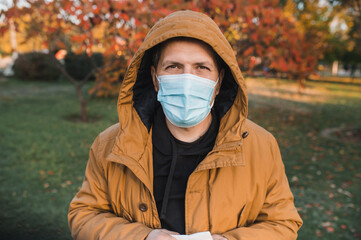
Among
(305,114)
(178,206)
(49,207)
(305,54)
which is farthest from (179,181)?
(305,114)

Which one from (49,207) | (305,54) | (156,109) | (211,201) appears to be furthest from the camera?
(305,54)

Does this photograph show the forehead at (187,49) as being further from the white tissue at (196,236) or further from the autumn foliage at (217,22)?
the autumn foliage at (217,22)

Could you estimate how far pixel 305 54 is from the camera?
7.11m

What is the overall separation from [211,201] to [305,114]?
1165 centimetres

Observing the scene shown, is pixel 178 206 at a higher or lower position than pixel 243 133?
lower

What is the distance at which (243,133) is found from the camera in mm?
1760

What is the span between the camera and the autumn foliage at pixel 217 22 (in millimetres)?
5250

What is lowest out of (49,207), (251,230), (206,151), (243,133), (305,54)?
(49,207)

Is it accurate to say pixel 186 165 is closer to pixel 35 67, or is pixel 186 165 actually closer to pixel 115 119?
pixel 115 119

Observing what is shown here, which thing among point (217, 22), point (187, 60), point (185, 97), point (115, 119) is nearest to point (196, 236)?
point (185, 97)

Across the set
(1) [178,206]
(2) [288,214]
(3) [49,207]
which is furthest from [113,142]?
(3) [49,207]

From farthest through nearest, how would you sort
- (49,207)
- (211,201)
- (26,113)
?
(26,113) → (49,207) → (211,201)

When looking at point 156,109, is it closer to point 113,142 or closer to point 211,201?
point 113,142

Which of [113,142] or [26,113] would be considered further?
[26,113]
